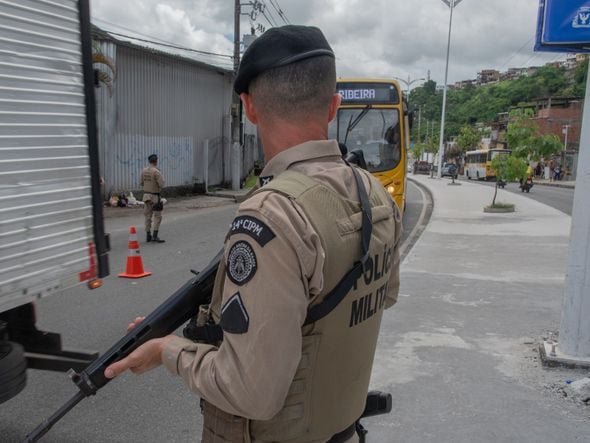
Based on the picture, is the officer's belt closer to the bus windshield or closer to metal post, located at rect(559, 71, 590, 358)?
metal post, located at rect(559, 71, 590, 358)

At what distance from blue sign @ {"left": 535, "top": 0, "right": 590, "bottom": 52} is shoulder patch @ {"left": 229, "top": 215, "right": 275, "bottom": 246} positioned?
147 inches

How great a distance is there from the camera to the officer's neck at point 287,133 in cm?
137

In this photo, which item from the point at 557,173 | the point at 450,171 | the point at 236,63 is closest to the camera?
the point at 236,63

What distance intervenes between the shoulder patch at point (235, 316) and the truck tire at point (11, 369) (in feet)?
5.69

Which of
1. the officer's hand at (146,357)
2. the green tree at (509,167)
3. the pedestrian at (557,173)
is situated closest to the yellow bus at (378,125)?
the green tree at (509,167)

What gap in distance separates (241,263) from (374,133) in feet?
34.2

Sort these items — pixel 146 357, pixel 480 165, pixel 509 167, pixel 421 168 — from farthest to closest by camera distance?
1. pixel 421 168
2. pixel 480 165
3. pixel 509 167
4. pixel 146 357

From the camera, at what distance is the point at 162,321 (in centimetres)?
153

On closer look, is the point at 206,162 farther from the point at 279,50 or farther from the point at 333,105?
the point at 279,50

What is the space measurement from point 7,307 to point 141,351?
128cm

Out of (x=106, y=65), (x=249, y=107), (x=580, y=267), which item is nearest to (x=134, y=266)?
(x=580, y=267)

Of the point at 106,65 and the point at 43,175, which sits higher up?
the point at 106,65

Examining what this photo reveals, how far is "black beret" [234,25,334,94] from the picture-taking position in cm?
131

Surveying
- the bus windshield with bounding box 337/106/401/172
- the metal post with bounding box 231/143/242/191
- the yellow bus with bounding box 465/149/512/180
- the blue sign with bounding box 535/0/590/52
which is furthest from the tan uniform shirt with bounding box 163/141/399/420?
the yellow bus with bounding box 465/149/512/180
